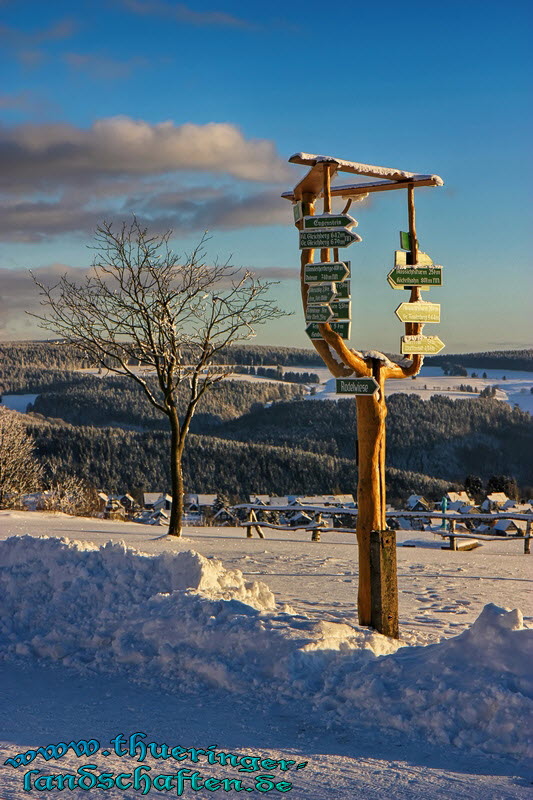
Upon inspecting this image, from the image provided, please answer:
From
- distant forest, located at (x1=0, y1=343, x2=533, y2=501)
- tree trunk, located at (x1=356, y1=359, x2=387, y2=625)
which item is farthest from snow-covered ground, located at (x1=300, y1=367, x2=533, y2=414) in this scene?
tree trunk, located at (x1=356, y1=359, x2=387, y2=625)

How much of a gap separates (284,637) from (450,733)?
1.63m

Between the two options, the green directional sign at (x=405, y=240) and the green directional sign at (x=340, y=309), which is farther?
the green directional sign at (x=405, y=240)

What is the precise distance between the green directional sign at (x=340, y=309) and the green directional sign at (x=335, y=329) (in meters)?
0.09

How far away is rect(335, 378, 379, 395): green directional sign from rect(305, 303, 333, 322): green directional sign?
25.9 inches

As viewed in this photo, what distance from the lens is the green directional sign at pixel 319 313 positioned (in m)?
7.81

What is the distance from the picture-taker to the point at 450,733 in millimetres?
5043

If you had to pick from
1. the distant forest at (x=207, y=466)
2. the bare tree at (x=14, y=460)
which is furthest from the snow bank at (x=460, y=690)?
the distant forest at (x=207, y=466)

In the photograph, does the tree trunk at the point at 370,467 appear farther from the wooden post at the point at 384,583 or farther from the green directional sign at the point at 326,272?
the green directional sign at the point at 326,272

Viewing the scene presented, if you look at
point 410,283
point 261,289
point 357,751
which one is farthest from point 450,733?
point 261,289

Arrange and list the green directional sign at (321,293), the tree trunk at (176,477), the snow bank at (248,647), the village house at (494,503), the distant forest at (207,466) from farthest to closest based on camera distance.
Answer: the distant forest at (207,466), the village house at (494,503), the tree trunk at (176,477), the green directional sign at (321,293), the snow bank at (248,647)

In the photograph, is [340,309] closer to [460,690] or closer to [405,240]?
[405,240]

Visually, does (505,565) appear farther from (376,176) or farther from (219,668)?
(219,668)

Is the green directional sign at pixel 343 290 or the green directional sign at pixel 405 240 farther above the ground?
the green directional sign at pixel 405 240

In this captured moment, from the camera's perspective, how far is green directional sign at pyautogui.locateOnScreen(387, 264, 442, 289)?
8469mm
